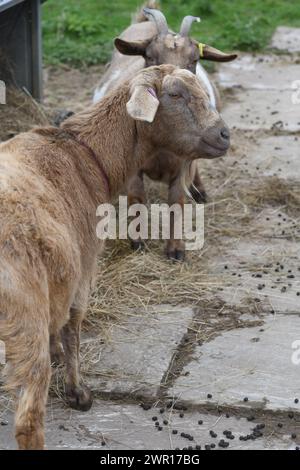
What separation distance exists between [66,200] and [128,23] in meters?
8.20

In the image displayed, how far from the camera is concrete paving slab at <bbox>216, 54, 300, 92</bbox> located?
10.7 metres

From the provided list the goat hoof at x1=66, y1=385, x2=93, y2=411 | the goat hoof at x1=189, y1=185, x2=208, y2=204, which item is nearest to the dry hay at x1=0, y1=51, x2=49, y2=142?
the goat hoof at x1=189, y1=185, x2=208, y2=204

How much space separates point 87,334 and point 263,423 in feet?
4.56

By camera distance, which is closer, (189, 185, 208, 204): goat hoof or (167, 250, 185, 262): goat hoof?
(167, 250, 185, 262): goat hoof

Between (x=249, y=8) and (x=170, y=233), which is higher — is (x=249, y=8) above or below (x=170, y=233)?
below

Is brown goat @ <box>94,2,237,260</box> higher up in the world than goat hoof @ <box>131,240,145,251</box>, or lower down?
higher up

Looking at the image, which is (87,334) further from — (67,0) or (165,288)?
(67,0)

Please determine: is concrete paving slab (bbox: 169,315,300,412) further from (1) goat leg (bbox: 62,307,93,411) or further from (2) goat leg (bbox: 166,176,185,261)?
(2) goat leg (bbox: 166,176,185,261)

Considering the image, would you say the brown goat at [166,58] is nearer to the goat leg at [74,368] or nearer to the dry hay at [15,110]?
the dry hay at [15,110]

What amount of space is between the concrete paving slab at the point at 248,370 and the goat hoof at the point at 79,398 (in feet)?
1.54

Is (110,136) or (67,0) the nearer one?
(110,136)

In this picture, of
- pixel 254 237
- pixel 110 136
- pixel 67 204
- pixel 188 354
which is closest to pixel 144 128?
pixel 110 136

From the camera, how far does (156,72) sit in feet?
16.6

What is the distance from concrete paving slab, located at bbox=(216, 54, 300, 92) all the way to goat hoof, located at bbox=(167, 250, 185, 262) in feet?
13.9
